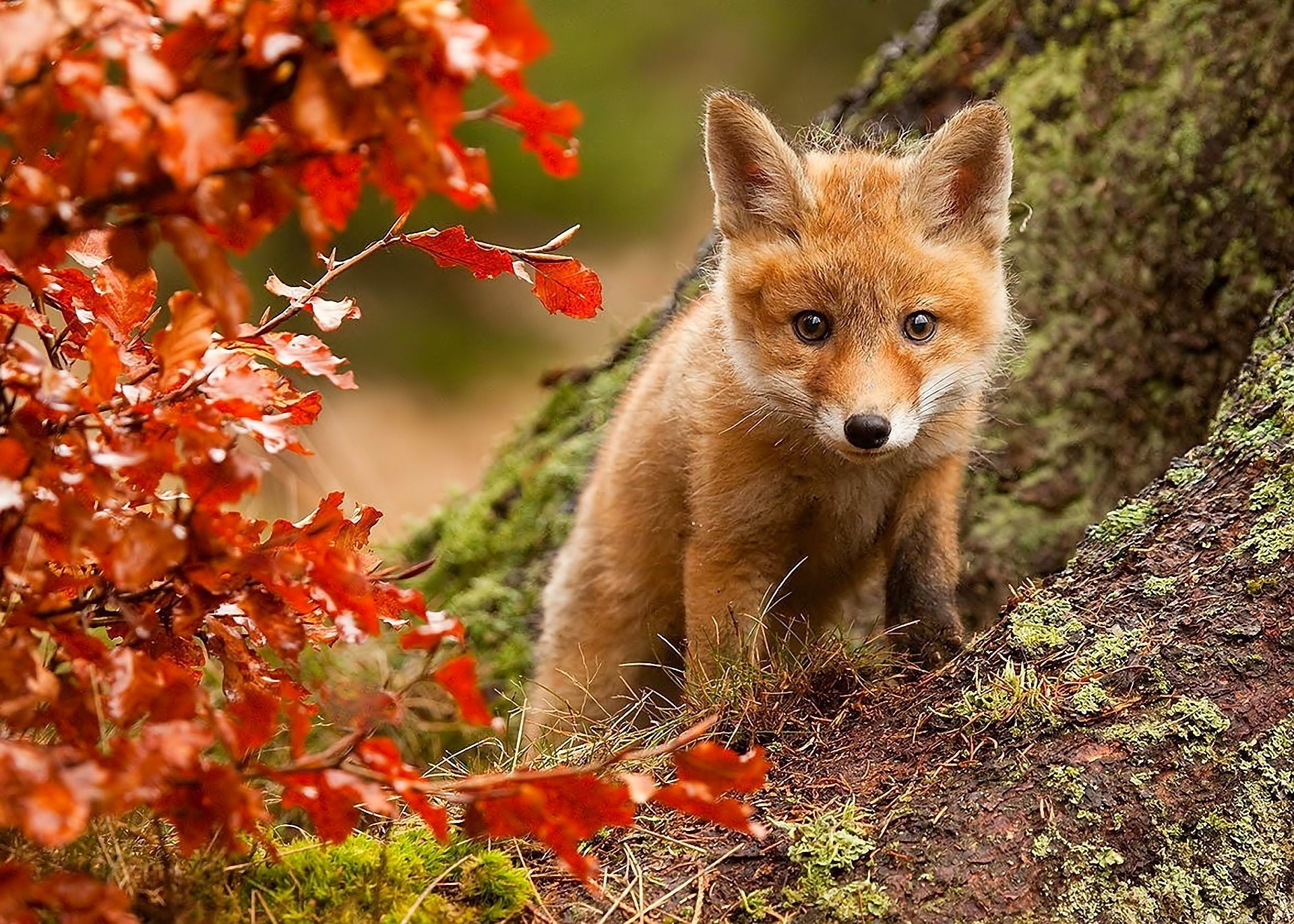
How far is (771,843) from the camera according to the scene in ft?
7.22

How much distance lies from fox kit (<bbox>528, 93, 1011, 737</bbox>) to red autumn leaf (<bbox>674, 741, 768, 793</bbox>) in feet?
3.93

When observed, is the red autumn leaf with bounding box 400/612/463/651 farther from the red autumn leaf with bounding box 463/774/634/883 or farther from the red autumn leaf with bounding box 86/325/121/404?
the red autumn leaf with bounding box 86/325/121/404

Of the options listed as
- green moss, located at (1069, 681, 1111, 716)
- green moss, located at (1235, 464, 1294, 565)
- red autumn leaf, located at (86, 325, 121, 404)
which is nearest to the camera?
red autumn leaf, located at (86, 325, 121, 404)

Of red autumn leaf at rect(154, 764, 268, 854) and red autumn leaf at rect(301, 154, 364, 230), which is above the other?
red autumn leaf at rect(301, 154, 364, 230)

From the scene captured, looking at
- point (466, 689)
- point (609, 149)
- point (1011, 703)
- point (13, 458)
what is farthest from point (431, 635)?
point (609, 149)

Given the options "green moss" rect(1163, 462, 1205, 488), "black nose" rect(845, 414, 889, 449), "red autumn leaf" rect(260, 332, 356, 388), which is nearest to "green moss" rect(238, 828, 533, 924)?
"red autumn leaf" rect(260, 332, 356, 388)

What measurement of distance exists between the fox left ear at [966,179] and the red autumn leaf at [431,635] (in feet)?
6.48

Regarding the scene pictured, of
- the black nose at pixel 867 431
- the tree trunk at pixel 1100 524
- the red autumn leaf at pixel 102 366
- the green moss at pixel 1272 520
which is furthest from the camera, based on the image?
the black nose at pixel 867 431

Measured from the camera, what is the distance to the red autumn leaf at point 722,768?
1665 millimetres

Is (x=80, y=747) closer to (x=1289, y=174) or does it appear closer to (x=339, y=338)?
(x=1289, y=174)

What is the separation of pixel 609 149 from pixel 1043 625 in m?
7.26

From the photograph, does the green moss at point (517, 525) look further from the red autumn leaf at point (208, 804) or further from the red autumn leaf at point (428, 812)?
the red autumn leaf at point (208, 804)

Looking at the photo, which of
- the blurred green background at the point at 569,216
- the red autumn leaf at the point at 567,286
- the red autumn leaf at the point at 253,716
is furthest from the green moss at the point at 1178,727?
the blurred green background at the point at 569,216

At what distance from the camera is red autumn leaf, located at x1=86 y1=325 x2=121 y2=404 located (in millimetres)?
1565
